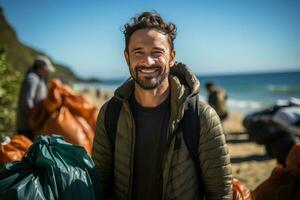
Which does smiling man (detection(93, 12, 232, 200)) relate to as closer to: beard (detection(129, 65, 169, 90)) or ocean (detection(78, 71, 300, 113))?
beard (detection(129, 65, 169, 90))

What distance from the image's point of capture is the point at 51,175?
184cm

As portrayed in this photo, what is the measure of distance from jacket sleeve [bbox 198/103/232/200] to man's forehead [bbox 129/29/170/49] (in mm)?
438

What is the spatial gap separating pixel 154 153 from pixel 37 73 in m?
3.35

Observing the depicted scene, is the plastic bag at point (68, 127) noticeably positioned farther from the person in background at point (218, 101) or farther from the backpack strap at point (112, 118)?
the person in background at point (218, 101)

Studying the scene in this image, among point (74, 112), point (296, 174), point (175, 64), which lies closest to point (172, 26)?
point (175, 64)

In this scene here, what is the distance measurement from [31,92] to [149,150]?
3.15 meters

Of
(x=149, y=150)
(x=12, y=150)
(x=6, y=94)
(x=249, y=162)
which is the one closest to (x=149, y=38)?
(x=149, y=150)

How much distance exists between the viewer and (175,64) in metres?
2.33

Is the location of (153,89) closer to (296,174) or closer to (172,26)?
(172,26)

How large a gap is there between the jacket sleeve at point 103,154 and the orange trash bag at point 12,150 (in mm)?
986

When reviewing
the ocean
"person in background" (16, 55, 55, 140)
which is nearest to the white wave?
the ocean

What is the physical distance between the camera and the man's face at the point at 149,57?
2012 mm

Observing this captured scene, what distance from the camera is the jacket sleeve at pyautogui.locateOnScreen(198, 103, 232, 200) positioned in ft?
6.31

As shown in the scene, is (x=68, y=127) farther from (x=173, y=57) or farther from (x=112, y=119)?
(x=173, y=57)
